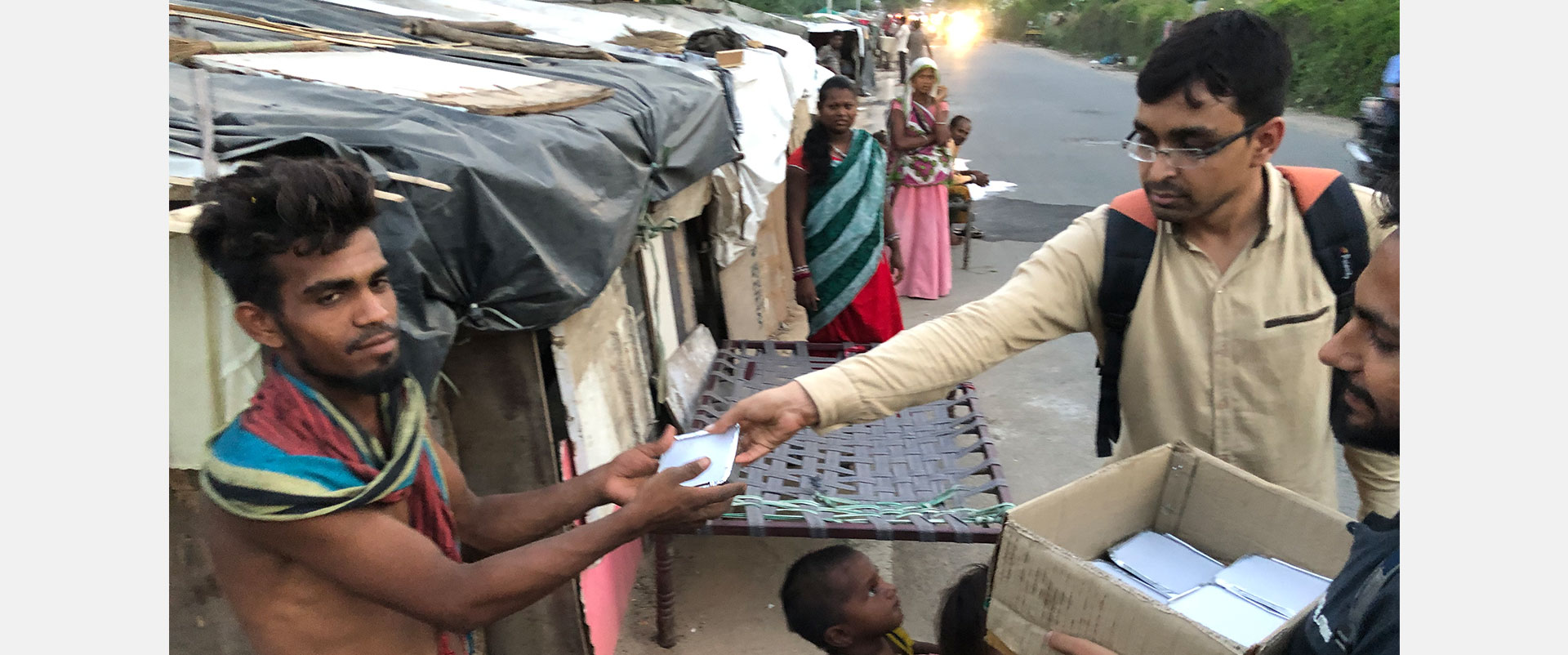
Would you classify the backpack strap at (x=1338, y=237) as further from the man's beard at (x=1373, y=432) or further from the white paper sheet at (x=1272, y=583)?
the man's beard at (x=1373, y=432)

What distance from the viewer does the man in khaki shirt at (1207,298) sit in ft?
5.48

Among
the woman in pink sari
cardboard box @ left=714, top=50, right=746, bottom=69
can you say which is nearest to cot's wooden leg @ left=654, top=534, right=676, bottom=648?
cardboard box @ left=714, top=50, right=746, bottom=69

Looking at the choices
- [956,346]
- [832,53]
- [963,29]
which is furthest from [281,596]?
[963,29]

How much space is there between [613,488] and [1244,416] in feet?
4.25

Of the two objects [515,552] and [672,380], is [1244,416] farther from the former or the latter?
[672,380]

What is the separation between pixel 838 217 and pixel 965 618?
314cm

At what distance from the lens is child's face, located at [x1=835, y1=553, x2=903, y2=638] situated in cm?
236

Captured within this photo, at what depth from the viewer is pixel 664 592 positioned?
3.30 meters

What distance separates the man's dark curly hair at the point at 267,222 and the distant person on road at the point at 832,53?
1003cm

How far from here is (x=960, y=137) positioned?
8.19 metres

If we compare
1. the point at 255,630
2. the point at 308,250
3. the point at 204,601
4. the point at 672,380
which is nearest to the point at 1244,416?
the point at 308,250

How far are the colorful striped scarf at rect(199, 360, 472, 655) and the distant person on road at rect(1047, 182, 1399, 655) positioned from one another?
136 centimetres

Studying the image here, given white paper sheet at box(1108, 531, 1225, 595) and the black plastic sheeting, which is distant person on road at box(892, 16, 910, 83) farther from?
white paper sheet at box(1108, 531, 1225, 595)

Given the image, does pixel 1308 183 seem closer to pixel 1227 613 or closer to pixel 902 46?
pixel 1227 613
